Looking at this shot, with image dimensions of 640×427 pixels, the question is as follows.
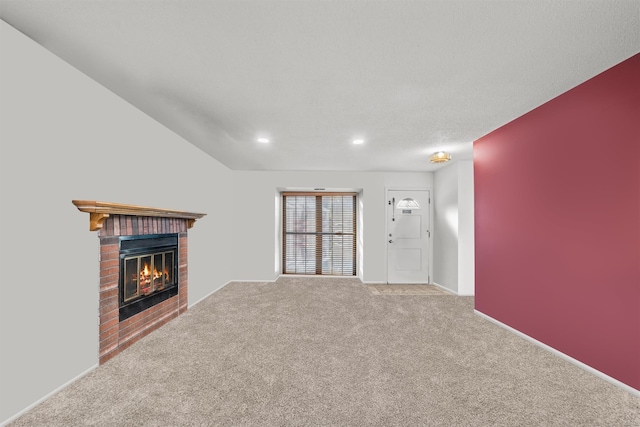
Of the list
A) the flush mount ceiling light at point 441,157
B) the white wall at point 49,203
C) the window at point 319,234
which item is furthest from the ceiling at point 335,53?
the window at point 319,234

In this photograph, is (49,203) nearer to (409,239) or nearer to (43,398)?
(43,398)

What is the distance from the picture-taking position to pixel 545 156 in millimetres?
2553

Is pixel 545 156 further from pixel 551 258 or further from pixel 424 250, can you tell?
pixel 424 250

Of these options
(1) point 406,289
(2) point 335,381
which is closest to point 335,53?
(2) point 335,381

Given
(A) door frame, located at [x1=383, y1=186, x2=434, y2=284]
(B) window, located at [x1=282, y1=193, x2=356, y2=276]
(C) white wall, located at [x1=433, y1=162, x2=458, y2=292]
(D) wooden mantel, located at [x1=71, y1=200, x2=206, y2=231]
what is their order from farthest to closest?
(B) window, located at [x1=282, y1=193, x2=356, y2=276] < (A) door frame, located at [x1=383, y1=186, x2=434, y2=284] < (C) white wall, located at [x1=433, y1=162, x2=458, y2=292] < (D) wooden mantel, located at [x1=71, y1=200, x2=206, y2=231]

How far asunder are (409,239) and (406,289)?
1.12m

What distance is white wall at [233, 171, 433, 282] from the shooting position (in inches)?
223

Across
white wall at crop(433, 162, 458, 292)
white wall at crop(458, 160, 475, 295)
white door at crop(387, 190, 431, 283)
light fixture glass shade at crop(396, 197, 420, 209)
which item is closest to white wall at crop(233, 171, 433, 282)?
white door at crop(387, 190, 431, 283)

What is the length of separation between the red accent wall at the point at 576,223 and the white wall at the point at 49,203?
416 cm

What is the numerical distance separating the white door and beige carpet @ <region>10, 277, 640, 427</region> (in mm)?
2374

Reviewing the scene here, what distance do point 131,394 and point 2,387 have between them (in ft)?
2.22

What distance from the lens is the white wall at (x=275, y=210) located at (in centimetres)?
566

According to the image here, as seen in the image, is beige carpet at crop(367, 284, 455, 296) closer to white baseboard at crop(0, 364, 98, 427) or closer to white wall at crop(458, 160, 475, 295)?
white wall at crop(458, 160, 475, 295)

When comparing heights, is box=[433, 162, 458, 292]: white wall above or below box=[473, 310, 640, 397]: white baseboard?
above
